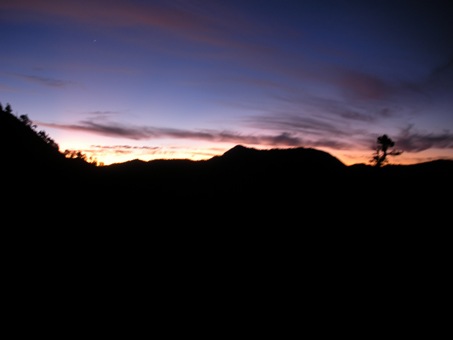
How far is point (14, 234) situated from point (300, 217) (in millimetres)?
15163

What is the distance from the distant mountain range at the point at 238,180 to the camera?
1354 centimetres

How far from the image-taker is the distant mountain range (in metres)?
13.5

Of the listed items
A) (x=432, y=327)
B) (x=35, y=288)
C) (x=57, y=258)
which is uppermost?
(x=57, y=258)

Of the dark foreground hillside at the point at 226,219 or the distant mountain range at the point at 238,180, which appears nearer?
the dark foreground hillside at the point at 226,219

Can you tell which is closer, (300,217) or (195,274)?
(195,274)

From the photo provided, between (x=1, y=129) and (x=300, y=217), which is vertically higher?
(x=1, y=129)

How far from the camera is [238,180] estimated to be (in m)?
20.6

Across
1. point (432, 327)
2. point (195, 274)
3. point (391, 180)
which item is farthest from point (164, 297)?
point (391, 180)

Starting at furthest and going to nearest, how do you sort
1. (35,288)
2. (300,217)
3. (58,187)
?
(300,217) < (58,187) < (35,288)

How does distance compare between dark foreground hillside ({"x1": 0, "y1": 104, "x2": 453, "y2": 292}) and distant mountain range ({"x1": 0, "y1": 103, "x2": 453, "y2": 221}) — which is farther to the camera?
distant mountain range ({"x1": 0, "y1": 103, "x2": 453, "y2": 221})

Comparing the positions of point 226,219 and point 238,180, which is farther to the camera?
point 238,180

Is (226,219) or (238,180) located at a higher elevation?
(238,180)

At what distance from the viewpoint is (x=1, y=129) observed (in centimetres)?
1246

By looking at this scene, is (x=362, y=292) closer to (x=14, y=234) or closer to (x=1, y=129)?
(x=14, y=234)
